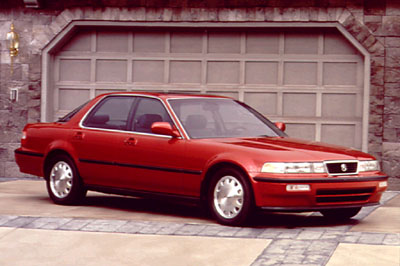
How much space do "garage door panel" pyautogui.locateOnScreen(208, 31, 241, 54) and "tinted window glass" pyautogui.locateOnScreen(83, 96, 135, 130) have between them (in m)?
5.36

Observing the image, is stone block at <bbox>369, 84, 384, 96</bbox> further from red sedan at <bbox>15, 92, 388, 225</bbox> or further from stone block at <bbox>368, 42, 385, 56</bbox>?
red sedan at <bbox>15, 92, 388, 225</bbox>

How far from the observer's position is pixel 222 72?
53.8ft

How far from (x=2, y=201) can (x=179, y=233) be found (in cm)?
362

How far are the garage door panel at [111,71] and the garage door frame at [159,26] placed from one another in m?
0.71

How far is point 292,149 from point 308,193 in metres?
0.58

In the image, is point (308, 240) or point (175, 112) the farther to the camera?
point (175, 112)

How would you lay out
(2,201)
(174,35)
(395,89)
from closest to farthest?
(2,201)
(395,89)
(174,35)

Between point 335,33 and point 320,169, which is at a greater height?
point 335,33

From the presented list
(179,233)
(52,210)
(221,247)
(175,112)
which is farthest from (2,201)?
(221,247)

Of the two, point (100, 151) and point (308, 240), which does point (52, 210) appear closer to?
point (100, 151)

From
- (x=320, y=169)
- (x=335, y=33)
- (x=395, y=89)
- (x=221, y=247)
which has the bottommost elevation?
(x=221, y=247)

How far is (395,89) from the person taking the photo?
1529cm

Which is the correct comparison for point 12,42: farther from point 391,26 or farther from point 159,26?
point 391,26

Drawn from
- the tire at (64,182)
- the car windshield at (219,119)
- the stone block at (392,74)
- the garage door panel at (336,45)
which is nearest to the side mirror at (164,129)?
the car windshield at (219,119)
